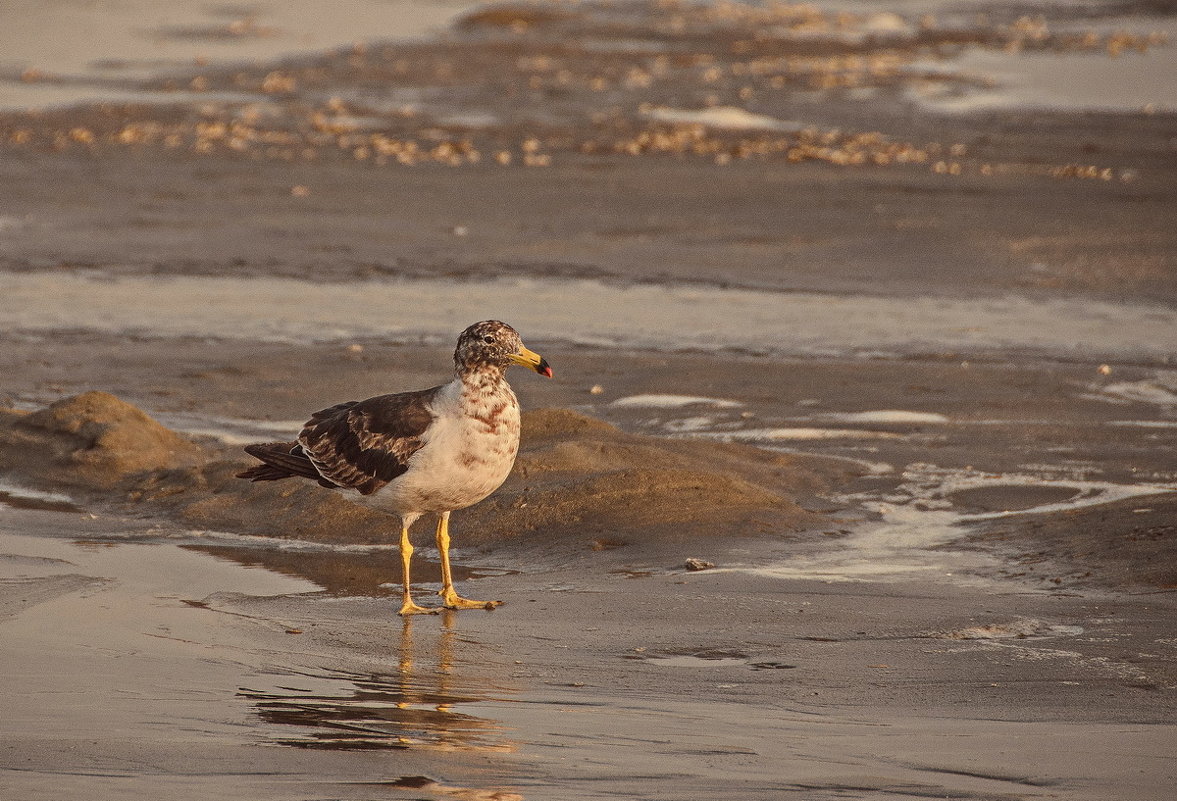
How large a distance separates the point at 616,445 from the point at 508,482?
0.77 m

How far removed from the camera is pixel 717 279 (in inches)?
677

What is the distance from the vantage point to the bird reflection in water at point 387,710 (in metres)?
5.77

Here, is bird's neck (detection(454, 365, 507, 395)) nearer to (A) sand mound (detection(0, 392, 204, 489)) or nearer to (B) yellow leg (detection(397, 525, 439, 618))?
(B) yellow leg (detection(397, 525, 439, 618))

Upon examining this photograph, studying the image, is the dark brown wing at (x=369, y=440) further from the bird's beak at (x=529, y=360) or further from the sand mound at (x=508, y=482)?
the sand mound at (x=508, y=482)

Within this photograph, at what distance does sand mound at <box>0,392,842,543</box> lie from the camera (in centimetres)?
941

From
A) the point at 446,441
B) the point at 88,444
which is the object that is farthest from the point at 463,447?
the point at 88,444

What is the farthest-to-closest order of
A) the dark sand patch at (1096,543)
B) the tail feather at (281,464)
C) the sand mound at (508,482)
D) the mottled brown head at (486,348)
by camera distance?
the sand mound at (508,482)
the tail feather at (281,464)
the dark sand patch at (1096,543)
the mottled brown head at (486,348)

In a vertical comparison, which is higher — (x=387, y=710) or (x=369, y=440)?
(x=369, y=440)

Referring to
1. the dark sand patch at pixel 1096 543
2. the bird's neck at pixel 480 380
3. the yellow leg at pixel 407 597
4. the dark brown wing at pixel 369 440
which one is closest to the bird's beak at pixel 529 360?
the bird's neck at pixel 480 380

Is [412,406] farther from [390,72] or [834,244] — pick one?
[390,72]

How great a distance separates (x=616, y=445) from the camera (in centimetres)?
1036

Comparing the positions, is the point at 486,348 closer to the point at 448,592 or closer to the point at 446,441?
the point at 446,441

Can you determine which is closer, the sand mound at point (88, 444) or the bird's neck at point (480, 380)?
the bird's neck at point (480, 380)

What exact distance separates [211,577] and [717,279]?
946 cm
